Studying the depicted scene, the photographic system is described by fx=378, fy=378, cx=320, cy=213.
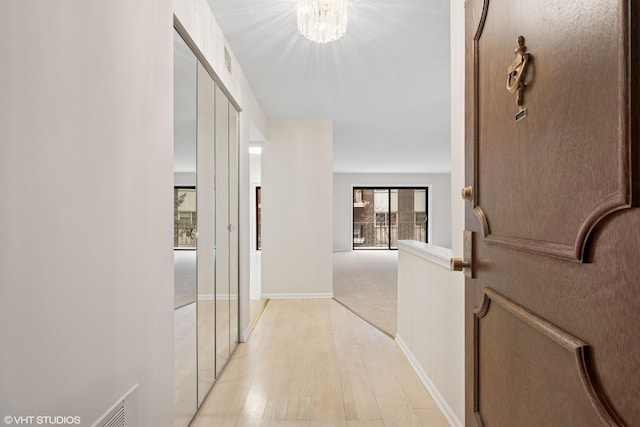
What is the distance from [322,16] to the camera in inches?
78.9

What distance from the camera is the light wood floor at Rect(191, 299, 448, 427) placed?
2.09m

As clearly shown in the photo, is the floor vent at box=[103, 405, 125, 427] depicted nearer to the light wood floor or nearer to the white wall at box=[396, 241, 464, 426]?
the light wood floor

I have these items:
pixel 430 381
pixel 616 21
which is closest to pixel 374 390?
pixel 430 381

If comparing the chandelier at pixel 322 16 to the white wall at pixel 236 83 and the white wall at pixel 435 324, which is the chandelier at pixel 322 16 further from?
A: the white wall at pixel 435 324

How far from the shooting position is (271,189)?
16.6 ft

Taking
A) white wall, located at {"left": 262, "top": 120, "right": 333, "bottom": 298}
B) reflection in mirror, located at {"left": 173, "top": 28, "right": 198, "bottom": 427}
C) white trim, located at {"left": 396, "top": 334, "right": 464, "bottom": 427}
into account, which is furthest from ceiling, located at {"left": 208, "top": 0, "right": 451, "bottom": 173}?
white trim, located at {"left": 396, "top": 334, "right": 464, "bottom": 427}

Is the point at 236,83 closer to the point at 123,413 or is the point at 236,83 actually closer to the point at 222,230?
the point at 222,230

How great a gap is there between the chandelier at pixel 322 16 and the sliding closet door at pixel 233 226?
1.23m

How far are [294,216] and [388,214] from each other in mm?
7550

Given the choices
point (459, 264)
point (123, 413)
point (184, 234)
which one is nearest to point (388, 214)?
point (184, 234)

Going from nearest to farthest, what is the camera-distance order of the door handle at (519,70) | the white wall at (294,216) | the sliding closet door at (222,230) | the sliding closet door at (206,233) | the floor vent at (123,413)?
the door handle at (519,70)
the floor vent at (123,413)
the sliding closet door at (206,233)
the sliding closet door at (222,230)
the white wall at (294,216)

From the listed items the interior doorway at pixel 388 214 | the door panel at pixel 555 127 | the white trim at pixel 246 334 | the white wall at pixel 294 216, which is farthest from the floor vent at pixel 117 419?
the interior doorway at pixel 388 214

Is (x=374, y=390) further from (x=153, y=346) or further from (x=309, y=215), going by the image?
(x=309, y=215)

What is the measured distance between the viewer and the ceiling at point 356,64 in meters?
2.44
